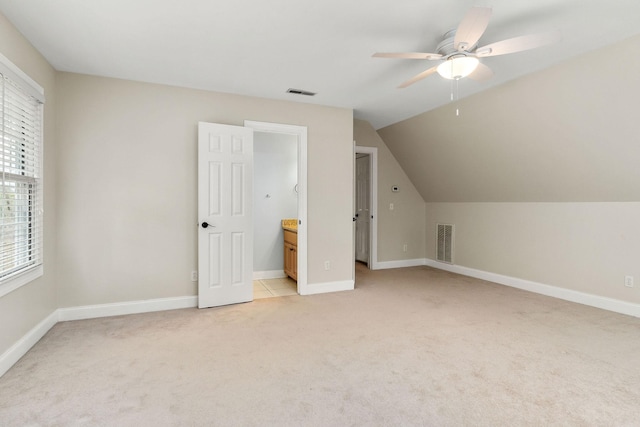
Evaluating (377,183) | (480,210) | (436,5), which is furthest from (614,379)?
(377,183)

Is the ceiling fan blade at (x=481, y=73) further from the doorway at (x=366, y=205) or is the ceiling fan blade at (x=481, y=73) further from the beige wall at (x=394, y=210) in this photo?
the beige wall at (x=394, y=210)

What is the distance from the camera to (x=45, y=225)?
3.00 m

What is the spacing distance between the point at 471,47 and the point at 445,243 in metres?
4.18

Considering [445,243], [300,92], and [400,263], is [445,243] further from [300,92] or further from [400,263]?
[300,92]

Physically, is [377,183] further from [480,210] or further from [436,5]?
[436,5]

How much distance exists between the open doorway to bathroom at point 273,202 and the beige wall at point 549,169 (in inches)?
71.2

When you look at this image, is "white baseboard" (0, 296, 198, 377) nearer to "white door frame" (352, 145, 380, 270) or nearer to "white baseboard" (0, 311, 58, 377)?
"white baseboard" (0, 311, 58, 377)

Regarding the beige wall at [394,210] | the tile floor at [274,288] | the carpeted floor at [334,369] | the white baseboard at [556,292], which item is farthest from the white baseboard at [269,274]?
the white baseboard at [556,292]

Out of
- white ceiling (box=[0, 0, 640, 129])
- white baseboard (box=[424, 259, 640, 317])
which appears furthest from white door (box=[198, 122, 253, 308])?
white baseboard (box=[424, 259, 640, 317])

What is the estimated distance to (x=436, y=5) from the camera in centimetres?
215

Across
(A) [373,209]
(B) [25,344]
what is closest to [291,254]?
(A) [373,209]

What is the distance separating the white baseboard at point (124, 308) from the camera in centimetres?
329

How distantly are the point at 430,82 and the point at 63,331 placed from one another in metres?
4.27

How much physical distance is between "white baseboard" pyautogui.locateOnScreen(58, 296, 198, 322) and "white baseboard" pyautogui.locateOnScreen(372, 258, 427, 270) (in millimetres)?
3253
